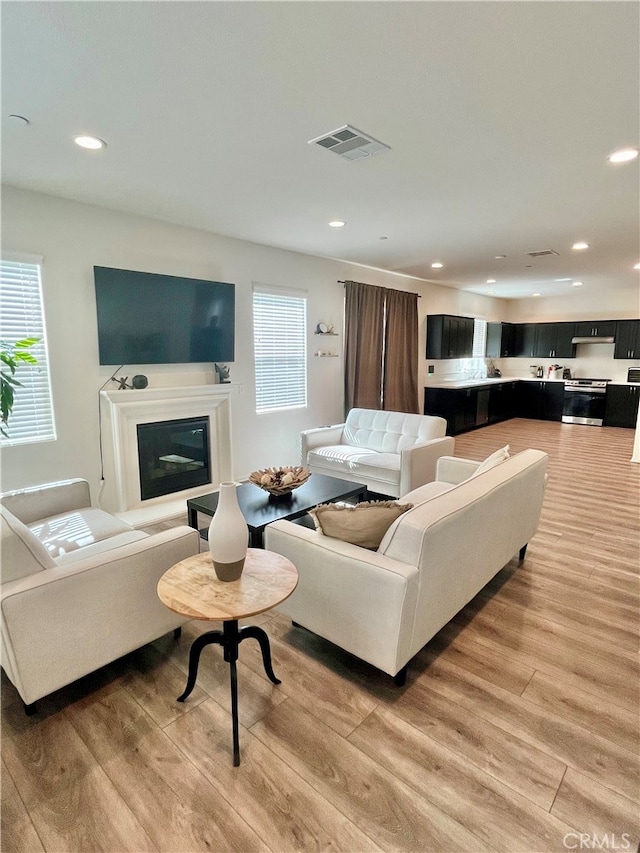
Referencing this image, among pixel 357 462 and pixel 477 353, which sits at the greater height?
pixel 477 353

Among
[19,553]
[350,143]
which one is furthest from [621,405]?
[19,553]

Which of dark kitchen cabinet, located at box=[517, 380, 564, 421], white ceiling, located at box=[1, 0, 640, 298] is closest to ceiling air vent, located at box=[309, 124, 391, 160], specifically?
white ceiling, located at box=[1, 0, 640, 298]

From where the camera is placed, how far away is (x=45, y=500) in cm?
279

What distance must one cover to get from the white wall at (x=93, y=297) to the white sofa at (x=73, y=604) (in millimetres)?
1516

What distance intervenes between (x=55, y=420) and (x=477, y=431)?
7.13 meters

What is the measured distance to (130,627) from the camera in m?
1.99

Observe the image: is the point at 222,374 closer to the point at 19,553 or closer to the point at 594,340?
the point at 19,553

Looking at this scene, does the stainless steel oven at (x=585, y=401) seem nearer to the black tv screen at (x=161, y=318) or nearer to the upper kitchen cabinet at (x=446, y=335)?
the upper kitchen cabinet at (x=446, y=335)

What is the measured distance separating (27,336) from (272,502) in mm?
2273

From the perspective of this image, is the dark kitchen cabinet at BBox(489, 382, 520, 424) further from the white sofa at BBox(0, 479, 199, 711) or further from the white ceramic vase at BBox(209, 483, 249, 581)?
the white ceramic vase at BBox(209, 483, 249, 581)

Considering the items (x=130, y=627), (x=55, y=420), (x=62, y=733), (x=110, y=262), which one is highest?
(x=110, y=262)

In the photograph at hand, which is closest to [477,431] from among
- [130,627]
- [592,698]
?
[592,698]

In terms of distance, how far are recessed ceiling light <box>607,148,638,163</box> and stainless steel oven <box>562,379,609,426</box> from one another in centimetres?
716

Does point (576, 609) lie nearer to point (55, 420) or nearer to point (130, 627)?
point (130, 627)
